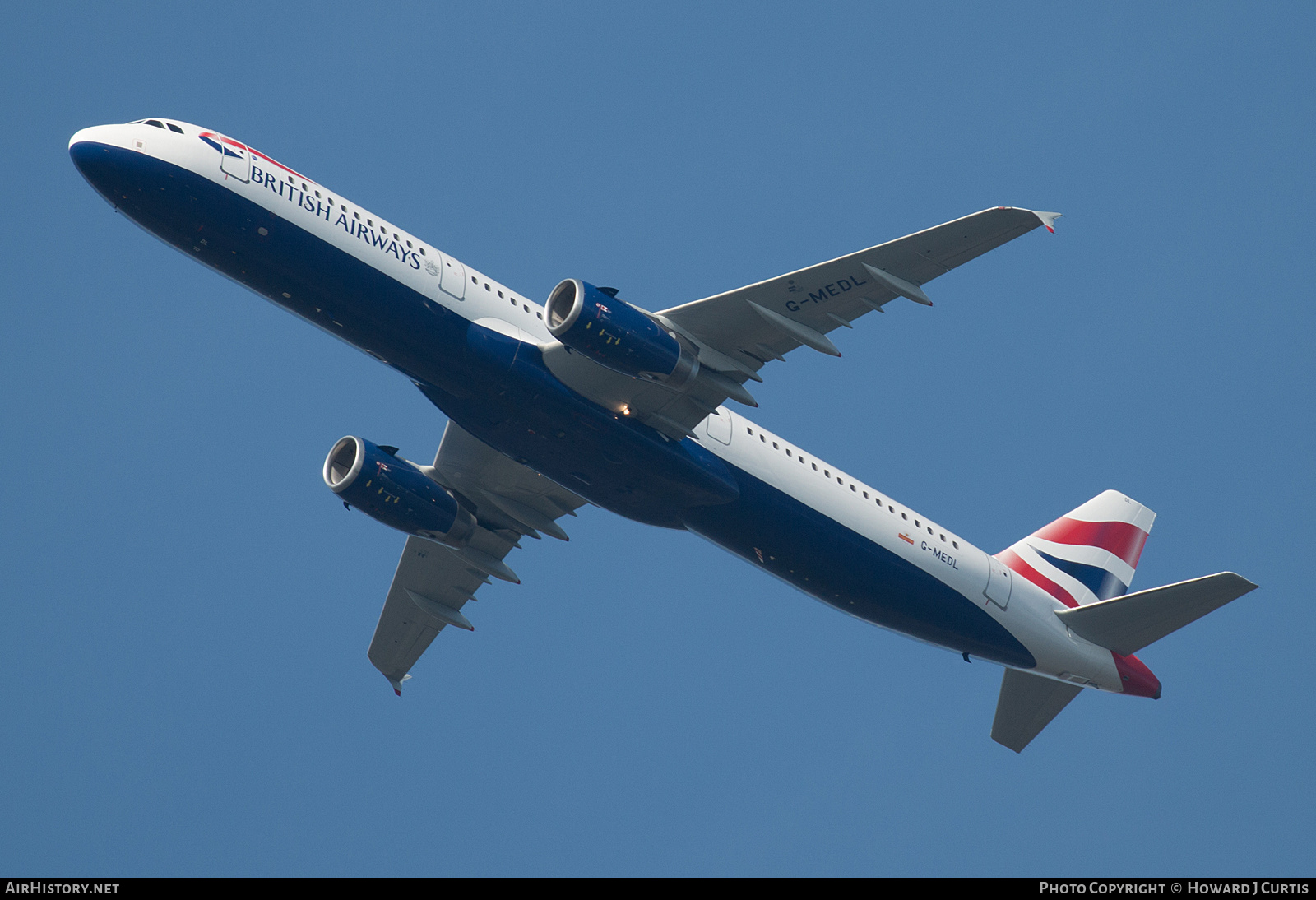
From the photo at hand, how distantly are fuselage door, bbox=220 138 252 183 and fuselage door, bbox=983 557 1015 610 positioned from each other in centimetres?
2209

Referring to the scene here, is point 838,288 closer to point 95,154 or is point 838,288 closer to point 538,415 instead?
point 538,415

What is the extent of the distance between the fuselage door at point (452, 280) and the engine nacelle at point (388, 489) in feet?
23.1

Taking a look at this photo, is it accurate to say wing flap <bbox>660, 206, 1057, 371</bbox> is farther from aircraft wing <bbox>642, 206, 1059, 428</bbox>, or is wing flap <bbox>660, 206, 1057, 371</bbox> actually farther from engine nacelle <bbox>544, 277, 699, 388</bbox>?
engine nacelle <bbox>544, 277, 699, 388</bbox>

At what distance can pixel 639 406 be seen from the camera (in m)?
34.2

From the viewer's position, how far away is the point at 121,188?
31609mm

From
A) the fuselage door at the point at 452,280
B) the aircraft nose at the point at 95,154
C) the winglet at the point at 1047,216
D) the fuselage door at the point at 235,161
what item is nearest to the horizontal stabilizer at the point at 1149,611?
the winglet at the point at 1047,216

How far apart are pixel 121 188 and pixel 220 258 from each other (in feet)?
8.59

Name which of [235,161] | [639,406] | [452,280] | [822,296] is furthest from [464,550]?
[822,296]

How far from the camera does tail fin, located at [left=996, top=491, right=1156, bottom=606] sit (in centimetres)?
4094

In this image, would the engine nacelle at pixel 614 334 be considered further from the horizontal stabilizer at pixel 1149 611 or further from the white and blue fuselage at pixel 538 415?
the horizontal stabilizer at pixel 1149 611

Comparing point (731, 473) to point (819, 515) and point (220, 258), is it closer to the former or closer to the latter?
point (819, 515)

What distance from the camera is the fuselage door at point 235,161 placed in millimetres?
32156

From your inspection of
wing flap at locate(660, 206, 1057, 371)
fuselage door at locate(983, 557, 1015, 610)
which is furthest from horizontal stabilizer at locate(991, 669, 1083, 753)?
wing flap at locate(660, 206, 1057, 371)

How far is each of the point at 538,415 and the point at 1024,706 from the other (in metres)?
17.9
